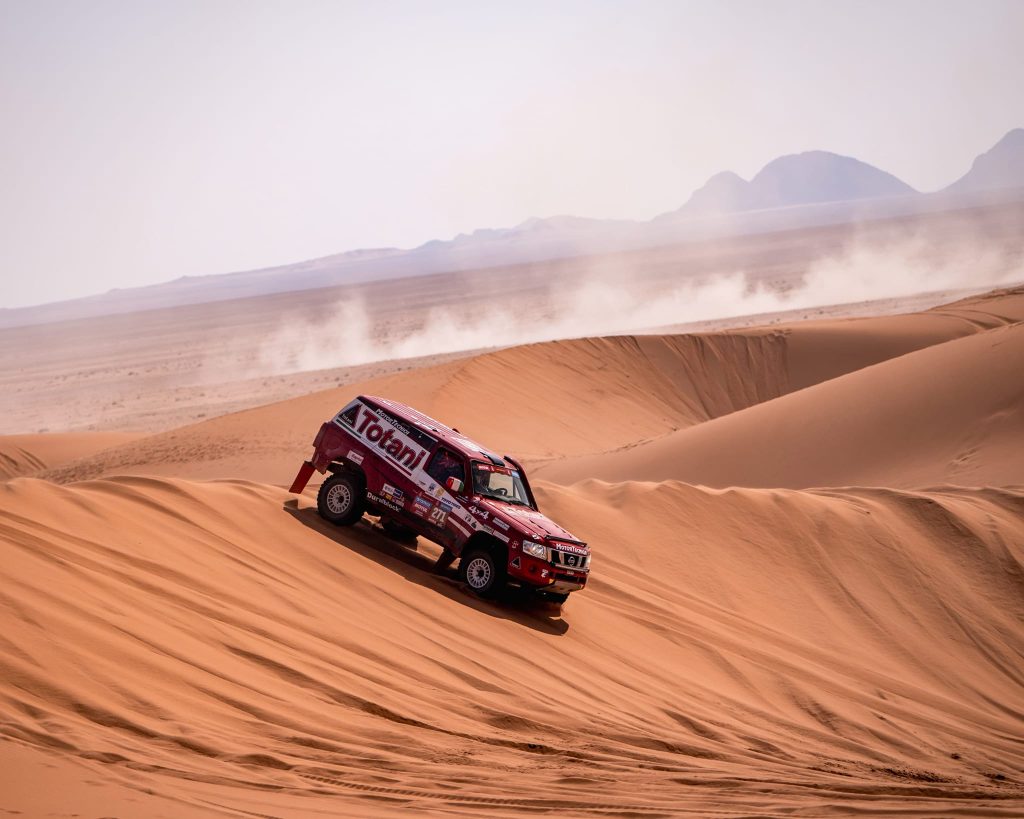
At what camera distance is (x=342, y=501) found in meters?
13.1

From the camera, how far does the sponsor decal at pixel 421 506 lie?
12.5 meters

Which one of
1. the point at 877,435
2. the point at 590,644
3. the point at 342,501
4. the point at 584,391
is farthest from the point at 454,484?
the point at 584,391

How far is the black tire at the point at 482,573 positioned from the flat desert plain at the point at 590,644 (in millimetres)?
212

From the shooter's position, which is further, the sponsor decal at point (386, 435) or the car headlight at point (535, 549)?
the sponsor decal at point (386, 435)

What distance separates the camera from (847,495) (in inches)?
623

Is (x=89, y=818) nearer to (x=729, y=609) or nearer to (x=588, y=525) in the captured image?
(x=729, y=609)

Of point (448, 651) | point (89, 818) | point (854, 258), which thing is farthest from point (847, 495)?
point (854, 258)

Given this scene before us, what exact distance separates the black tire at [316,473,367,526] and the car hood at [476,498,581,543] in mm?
1619

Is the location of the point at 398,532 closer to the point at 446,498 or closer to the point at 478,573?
the point at 446,498

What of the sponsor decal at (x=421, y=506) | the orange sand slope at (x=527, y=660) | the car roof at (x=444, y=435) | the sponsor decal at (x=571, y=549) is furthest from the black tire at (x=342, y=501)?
the sponsor decal at (x=571, y=549)

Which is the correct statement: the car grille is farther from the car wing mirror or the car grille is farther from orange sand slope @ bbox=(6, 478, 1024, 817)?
the car wing mirror

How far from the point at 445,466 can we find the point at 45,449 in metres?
21.0

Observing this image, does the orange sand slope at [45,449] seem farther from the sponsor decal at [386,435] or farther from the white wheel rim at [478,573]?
the white wheel rim at [478,573]

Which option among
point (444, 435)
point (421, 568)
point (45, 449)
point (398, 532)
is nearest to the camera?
point (421, 568)
